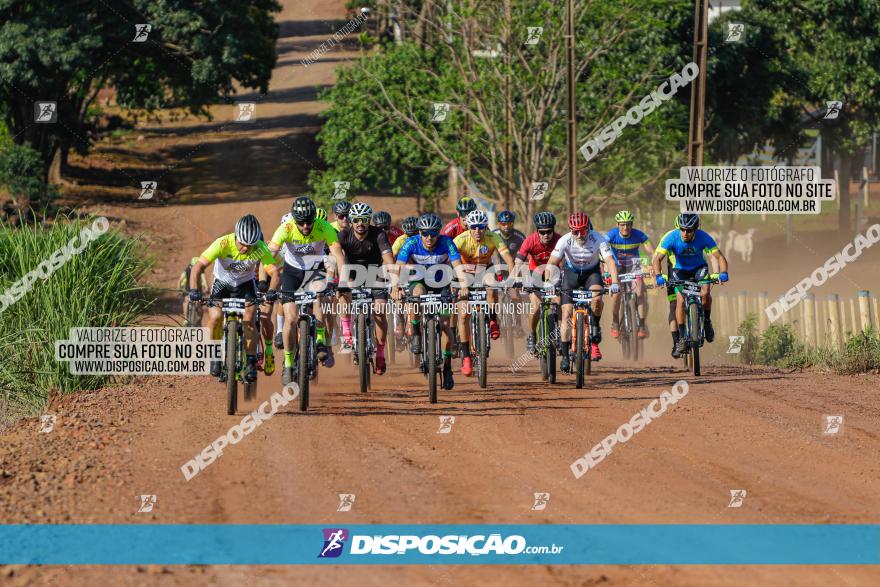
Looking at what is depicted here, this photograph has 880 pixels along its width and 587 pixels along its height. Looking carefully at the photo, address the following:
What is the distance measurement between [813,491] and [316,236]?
7.28m

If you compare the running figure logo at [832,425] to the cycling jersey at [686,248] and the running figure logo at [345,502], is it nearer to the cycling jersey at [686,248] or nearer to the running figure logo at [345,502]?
the cycling jersey at [686,248]

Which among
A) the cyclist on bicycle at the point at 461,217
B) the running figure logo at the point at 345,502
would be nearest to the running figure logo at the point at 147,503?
the running figure logo at the point at 345,502

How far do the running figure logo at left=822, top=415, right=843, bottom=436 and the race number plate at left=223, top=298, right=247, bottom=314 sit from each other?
20.5ft

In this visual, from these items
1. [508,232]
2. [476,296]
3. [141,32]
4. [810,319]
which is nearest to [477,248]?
[476,296]

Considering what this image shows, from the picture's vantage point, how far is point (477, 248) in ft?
54.1

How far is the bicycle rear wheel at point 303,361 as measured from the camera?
13.2 meters

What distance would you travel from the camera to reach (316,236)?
49.1 feet

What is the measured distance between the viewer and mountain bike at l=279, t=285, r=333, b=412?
523 inches

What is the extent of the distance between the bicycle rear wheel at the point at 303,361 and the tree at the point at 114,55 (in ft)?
89.1

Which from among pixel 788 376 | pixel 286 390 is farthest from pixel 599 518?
pixel 788 376

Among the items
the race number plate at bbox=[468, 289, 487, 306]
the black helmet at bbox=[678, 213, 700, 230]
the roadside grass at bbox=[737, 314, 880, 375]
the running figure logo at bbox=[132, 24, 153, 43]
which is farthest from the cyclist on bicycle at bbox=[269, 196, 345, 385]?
the running figure logo at bbox=[132, 24, 153, 43]

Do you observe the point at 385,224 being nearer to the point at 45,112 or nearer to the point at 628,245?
the point at 628,245

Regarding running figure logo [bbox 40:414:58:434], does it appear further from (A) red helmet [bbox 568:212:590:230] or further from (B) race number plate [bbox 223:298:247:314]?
(A) red helmet [bbox 568:212:590:230]

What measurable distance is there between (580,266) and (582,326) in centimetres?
156
